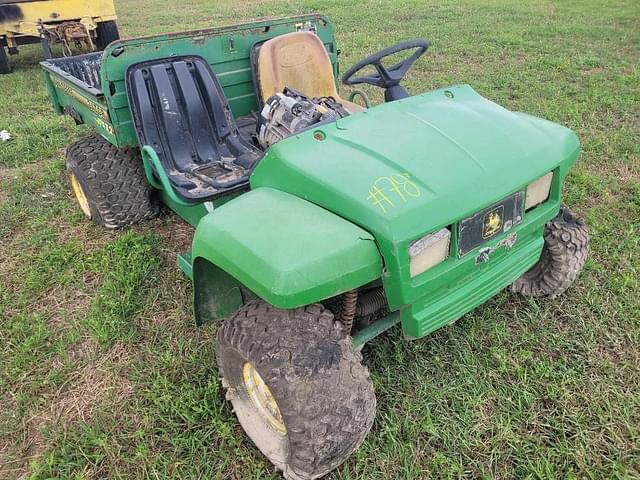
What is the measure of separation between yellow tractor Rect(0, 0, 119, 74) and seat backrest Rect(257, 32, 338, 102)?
190 inches

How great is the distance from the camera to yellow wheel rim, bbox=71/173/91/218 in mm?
3807

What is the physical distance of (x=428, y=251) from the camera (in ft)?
6.17

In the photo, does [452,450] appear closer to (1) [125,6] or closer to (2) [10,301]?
(2) [10,301]

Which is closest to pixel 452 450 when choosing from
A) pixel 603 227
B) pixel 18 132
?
pixel 603 227

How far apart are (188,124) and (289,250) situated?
79.5 inches

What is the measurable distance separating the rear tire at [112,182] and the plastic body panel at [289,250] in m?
1.76

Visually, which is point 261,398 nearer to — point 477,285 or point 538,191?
point 477,285

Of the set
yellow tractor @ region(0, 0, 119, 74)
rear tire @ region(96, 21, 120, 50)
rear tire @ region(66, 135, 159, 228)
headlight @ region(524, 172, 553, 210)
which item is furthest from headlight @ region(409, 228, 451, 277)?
rear tire @ region(96, 21, 120, 50)

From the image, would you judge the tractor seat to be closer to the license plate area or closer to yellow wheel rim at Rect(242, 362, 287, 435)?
the license plate area

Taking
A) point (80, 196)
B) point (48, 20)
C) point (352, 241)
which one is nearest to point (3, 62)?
point (48, 20)

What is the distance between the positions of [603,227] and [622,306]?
0.80 m

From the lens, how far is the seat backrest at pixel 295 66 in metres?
3.53

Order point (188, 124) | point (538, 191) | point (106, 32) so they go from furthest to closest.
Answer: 1. point (106, 32)
2. point (188, 124)
3. point (538, 191)

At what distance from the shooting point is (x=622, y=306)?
2736mm
